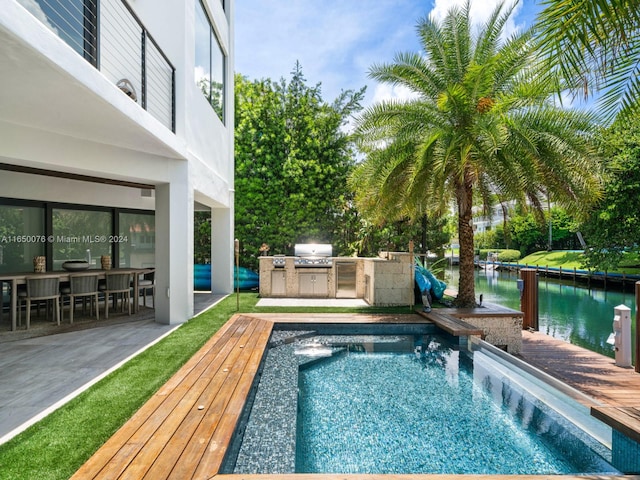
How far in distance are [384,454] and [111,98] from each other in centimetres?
524

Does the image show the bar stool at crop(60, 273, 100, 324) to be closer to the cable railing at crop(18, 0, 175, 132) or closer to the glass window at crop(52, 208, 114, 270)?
the glass window at crop(52, 208, 114, 270)

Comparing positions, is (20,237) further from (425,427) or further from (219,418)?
(425,427)

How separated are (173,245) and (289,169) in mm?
8001

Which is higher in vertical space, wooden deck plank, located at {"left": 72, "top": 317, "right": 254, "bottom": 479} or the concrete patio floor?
wooden deck plank, located at {"left": 72, "top": 317, "right": 254, "bottom": 479}

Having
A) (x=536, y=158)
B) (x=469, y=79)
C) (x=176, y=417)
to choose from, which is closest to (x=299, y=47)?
(x=469, y=79)

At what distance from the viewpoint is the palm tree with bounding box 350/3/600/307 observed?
6730 millimetres

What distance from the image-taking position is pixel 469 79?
685cm

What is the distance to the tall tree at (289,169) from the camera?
14453 millimetres

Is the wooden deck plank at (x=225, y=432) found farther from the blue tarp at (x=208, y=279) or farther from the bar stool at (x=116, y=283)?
the blue tarp at (x=208, y=279)

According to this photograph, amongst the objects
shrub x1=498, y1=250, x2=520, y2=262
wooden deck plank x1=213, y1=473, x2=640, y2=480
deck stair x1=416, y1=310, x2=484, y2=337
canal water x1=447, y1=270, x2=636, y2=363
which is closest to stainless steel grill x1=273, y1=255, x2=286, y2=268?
deck stair x1=416, y1=310, x2=484, y2=337

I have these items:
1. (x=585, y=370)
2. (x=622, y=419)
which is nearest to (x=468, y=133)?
(x=585, y=370)

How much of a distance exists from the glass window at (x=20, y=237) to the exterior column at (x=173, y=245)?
3778 mm

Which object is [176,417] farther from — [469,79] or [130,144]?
[469,79]

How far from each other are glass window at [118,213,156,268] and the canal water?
37.0 feet
